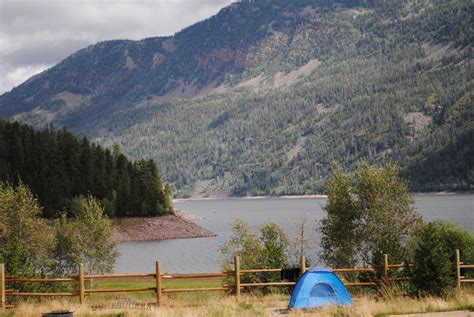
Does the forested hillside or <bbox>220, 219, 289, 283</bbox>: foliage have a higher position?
Result: the forested hillside

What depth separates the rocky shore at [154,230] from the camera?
14500 cm

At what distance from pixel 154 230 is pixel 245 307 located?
118409 millimetres

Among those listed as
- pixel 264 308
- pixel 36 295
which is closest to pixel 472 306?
pixel 264 308

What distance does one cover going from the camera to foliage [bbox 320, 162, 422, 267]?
203 ft

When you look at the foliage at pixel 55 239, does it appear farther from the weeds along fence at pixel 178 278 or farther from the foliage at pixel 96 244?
the weeds along fence at pixel 178 278

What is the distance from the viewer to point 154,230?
5856 inches

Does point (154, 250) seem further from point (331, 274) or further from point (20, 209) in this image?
point (331, 274)

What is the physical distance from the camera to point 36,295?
36938mm

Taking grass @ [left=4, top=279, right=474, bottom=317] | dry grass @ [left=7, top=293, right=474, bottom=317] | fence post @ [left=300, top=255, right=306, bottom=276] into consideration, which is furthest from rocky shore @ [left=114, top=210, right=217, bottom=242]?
fence post @ [left=300, top=255, right=306, bottom=276]

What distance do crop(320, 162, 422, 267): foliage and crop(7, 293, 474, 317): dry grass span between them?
2699 cm

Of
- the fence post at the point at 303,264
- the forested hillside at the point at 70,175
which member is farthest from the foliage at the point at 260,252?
the forested hillside at the point at 70,175

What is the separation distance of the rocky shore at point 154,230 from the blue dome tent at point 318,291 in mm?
111136

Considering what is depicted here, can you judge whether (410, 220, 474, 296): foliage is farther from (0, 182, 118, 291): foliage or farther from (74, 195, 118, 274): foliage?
(74, 195, 118, 274): foliage

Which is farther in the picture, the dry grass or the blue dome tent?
the blue dome tent
